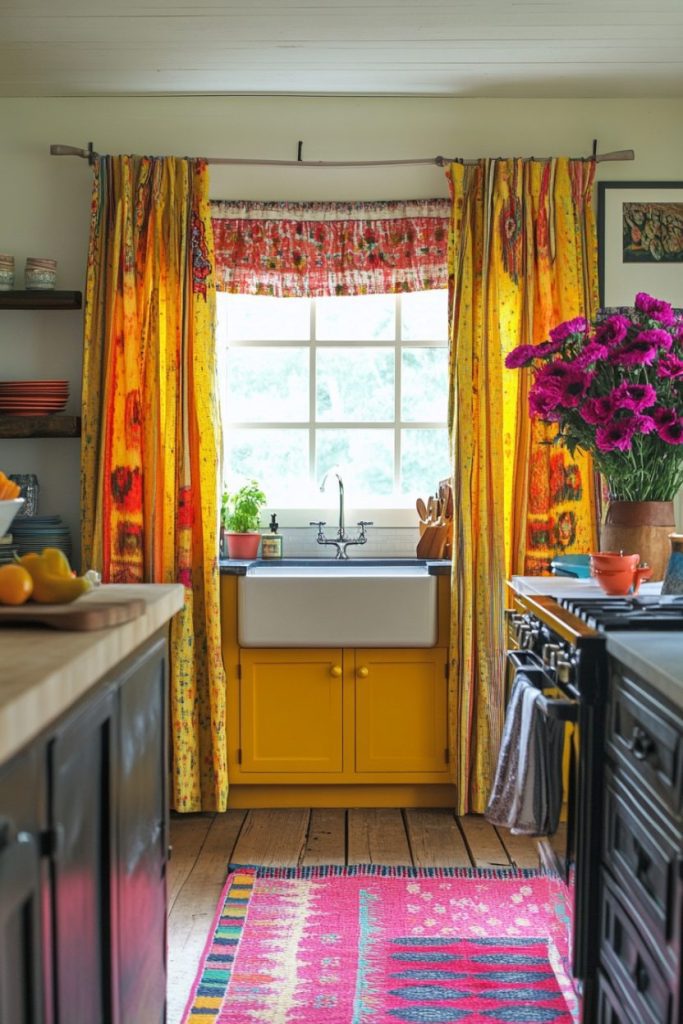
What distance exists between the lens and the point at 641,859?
5.65ft

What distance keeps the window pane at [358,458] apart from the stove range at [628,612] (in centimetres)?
198

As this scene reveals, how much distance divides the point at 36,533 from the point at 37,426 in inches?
15.9

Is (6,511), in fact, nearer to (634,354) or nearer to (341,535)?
(634,354)

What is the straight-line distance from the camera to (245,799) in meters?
3.94

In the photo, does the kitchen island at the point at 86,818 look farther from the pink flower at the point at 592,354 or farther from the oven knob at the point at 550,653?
the pink flower at the point at 592,354

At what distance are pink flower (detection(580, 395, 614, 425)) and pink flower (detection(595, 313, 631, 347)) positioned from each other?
0.14 meters

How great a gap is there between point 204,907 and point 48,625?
1.74 m

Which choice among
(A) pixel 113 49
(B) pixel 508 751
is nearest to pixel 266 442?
(A) pixel 113 49

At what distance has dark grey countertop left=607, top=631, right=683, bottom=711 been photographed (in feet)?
5.00

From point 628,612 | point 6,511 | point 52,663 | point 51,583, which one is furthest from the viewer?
point 628,612

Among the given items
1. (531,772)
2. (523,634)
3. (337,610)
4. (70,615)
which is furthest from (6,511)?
(337,610)

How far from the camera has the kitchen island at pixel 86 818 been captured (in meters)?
1.15

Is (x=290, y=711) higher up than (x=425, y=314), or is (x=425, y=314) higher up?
(x=425, y=314)

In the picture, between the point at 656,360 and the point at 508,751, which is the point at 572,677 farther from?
the point at 656,360
